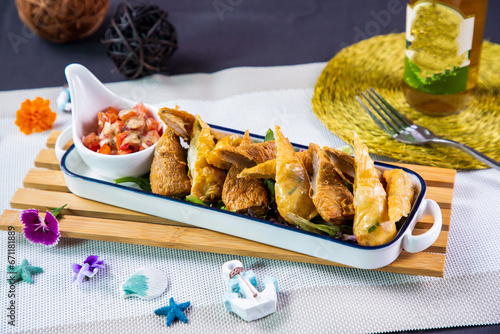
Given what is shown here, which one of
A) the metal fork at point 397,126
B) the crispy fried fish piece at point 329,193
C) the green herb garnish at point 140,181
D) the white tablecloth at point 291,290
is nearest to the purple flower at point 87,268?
the white tablecloth at point 291,290

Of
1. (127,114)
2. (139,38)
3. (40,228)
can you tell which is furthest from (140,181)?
(139,38)

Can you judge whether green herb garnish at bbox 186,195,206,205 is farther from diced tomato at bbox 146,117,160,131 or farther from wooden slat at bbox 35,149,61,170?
wooden slat at bbox 35,149,61,170

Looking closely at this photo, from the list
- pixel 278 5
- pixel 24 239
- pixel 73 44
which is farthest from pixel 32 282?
pixel 278 5

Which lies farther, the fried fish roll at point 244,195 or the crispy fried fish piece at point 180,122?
the crispy fried fish piece at point 180,122

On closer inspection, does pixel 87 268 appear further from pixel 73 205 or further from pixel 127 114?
pixel 127 114

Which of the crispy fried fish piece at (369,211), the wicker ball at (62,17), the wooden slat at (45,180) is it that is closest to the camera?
the crispy fried fish piece at (369,211)

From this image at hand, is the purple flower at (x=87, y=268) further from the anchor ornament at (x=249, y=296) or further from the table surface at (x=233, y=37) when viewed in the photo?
the table surface at (x=233, y=37)

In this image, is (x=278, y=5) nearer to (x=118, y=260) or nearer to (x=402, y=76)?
(x=402, y=76)
